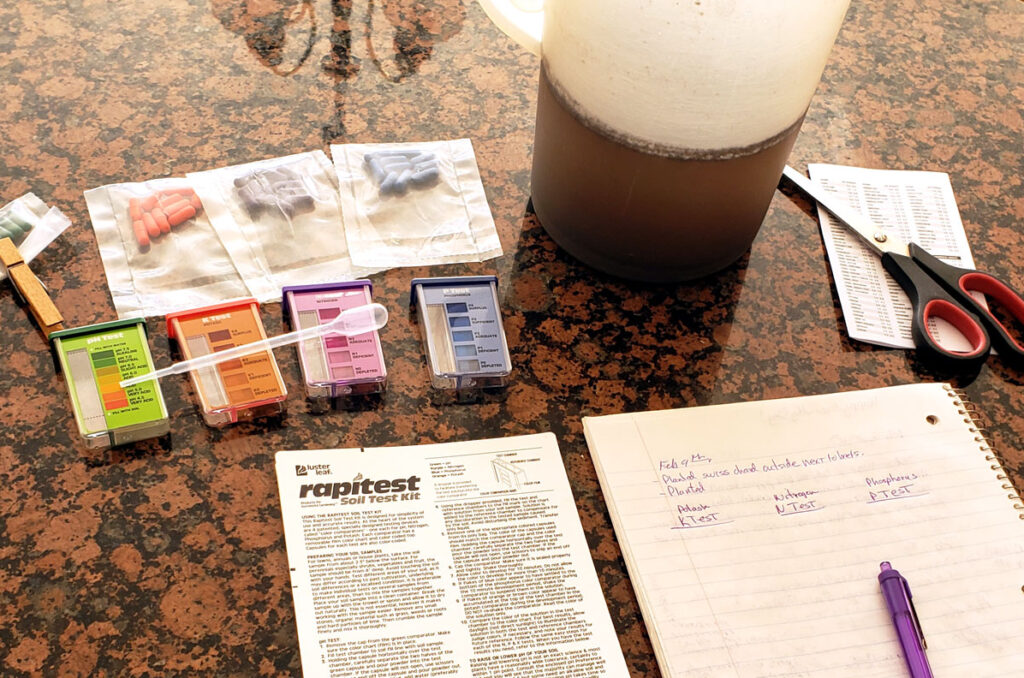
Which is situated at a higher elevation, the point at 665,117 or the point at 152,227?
the point at 665,117

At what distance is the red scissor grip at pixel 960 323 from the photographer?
2.43 feet

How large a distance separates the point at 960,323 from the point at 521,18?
44 centimetres

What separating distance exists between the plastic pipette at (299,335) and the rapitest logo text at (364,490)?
11cm

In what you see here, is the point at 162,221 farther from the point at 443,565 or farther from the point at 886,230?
the point at 886,230

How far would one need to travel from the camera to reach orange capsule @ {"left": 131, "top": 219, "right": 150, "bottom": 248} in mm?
744

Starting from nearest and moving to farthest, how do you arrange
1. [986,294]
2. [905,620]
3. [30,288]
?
[905,620] < [30,288] < [986,294]

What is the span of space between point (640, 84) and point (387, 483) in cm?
32

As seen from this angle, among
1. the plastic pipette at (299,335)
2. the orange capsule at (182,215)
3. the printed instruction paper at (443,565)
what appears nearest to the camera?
the printed instruction paper at (443,565)

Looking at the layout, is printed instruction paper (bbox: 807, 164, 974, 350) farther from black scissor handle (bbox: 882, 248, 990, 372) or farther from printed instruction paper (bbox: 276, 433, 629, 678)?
printed instruction paper (bbox: 276, 433, 629, 678)

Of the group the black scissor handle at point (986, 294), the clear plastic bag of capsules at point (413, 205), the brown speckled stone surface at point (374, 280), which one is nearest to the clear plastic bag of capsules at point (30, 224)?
the brown speckled stone surface at point (374, 280)

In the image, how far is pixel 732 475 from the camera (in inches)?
26.1

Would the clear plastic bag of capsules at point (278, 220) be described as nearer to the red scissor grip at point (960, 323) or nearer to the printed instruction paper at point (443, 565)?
the printed instruction paper at point (443, 565)

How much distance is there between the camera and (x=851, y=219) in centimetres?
84

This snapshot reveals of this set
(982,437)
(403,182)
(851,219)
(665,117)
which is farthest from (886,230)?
(403,182)
